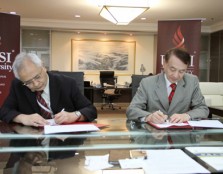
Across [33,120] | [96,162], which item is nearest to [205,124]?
[96,162]

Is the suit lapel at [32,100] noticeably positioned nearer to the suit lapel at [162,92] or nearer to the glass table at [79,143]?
the glass table at [79,143]

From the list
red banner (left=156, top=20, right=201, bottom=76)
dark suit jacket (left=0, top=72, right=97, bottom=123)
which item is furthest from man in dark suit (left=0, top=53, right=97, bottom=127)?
red banner (left=156, top=20, right=201, bottom=76)

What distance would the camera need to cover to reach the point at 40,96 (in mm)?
1809

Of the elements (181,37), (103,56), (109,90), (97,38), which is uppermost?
(97,38)

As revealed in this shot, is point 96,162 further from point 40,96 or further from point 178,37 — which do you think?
point 178,37

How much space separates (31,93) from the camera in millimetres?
1799

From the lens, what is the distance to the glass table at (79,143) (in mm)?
912

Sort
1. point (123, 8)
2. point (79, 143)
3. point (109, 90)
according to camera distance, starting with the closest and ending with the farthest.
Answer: point (79, 143), point (123, 8), point (109, 90)

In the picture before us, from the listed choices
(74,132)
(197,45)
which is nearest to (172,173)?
(74,132)

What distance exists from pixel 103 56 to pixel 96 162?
26.8 feet

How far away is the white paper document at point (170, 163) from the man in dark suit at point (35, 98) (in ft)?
2.44

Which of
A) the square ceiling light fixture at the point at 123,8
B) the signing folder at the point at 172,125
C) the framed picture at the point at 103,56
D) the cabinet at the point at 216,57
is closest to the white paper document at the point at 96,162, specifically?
the signing folder at the point at 172,125

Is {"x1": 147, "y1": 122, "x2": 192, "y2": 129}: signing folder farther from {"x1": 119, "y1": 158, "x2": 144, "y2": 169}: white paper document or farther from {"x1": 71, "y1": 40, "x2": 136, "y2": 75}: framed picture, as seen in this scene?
{"x1": 71, "y1": 40, "x2": 136, "y2": 75}: framed picture

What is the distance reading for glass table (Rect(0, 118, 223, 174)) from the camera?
912 mm
